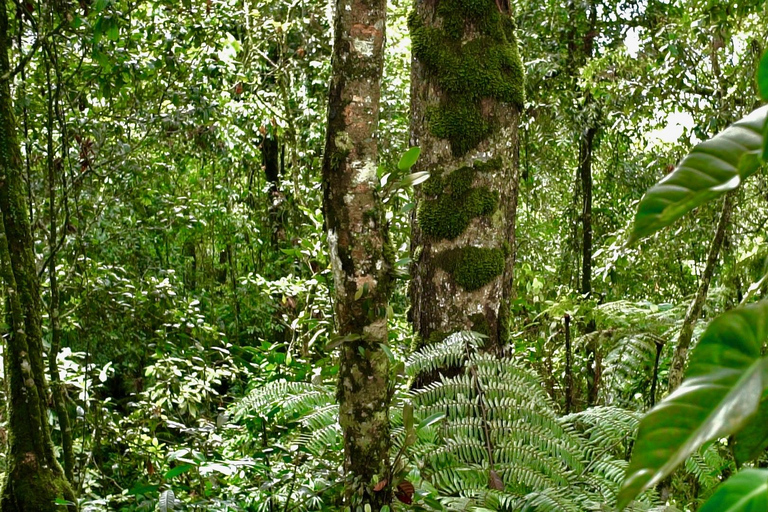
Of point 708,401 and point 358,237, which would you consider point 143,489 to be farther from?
point 708,401

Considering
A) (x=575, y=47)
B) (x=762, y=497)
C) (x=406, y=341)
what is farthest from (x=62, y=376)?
(x=575, y=47)

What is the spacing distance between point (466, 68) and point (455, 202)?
575 mm

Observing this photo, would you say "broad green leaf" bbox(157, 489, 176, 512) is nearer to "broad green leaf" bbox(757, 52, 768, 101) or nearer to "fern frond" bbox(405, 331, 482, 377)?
"fern frond" bbox(405, 331, 482, 377)

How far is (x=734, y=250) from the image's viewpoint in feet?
17.0

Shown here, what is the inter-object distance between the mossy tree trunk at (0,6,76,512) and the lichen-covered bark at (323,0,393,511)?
133 centimetres

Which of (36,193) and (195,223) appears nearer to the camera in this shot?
(36,193)

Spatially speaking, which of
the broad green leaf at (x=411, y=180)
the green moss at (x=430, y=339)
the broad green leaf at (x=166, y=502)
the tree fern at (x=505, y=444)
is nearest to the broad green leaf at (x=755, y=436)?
the tree fern at (x=505, y=444)

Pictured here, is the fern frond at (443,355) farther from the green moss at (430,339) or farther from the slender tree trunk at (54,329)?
the slender tree trunk at (54,329)

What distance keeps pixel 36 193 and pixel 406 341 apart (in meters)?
2.54

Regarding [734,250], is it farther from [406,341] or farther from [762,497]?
[762,497]

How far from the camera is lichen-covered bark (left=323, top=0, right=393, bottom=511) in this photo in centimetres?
212

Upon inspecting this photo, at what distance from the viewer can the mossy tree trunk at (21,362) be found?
276cm

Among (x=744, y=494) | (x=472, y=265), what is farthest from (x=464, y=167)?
(x=744, y=494)

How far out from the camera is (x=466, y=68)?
3.20 m
